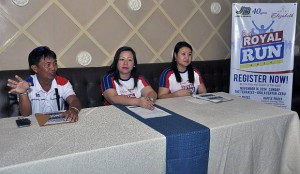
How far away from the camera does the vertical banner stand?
7.27 ft

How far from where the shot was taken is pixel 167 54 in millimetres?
2266

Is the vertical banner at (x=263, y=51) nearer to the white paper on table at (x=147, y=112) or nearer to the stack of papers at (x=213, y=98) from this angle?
the stack of papers at (x=213, y=98)

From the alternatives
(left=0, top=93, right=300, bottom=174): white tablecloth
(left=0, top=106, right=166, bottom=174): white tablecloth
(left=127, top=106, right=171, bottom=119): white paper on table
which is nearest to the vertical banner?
(left=0, top=93, right=300, bottom=174): white tablecloth

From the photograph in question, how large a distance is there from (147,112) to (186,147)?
0.31 m

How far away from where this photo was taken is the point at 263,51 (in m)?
2.24

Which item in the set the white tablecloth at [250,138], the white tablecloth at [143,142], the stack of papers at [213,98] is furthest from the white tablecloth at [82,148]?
the stack of papers at [213,98]

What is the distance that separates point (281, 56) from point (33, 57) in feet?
6.31

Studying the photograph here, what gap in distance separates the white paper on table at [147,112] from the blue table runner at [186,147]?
0.43ft

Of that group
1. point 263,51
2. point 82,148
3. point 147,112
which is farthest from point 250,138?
point 263,51

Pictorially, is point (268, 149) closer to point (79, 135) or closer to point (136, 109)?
point (136, 109)

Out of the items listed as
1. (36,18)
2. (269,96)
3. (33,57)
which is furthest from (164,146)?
(269,96)

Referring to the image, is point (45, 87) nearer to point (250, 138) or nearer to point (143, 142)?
point (143, 142)

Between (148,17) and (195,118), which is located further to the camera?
(148,17)

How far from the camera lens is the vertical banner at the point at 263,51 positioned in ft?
7.27
